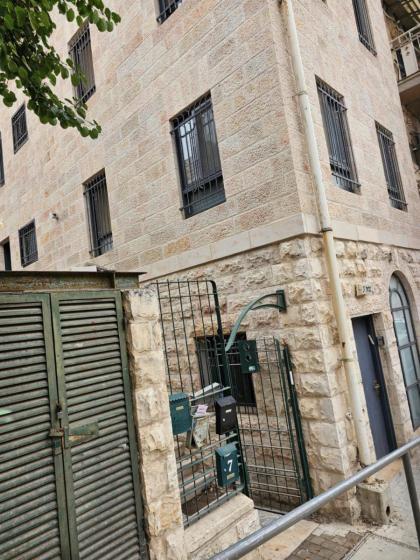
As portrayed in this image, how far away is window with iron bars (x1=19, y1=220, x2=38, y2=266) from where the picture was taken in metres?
10.4

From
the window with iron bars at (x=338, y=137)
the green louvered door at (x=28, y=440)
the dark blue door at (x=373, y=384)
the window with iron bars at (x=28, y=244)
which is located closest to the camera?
the green louvered door at (x=28, y=440)

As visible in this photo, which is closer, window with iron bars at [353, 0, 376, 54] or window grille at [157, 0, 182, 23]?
window grille at [157, 0, 182, 23]

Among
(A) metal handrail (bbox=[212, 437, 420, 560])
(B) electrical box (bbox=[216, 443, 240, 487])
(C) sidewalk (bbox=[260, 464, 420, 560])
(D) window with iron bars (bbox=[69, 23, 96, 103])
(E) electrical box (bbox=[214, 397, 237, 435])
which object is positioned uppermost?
(D) window with iron bars (bbox=[69, 23, 96, 103])

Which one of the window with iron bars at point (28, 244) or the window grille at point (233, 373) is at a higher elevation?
the window with iron bars at point (28, 244)

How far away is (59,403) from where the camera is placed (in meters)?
2.42

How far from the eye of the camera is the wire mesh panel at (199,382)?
11.4ft


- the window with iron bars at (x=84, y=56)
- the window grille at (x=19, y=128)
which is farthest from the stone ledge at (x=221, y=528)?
the window grille at (x=19, y=128)

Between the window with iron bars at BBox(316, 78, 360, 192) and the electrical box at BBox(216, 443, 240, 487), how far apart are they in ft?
13.1

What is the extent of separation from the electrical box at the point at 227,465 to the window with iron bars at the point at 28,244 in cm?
843

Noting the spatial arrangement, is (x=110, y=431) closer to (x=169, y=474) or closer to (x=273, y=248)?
(x=169, y=474)

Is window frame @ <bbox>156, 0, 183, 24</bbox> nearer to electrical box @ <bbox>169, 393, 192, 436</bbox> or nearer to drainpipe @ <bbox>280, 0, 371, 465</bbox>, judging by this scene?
drainpipe @ <bbox>280, 0, 371, 465</bbox>

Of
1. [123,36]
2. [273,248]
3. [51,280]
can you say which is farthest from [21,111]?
[51,280]

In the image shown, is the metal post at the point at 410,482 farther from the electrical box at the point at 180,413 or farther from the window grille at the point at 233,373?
the window grille at the point at 233,373

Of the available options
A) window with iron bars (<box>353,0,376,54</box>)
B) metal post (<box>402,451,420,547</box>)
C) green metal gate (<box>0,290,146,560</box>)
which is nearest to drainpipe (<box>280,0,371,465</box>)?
metal post (<box>402,451,420,547</box>)
